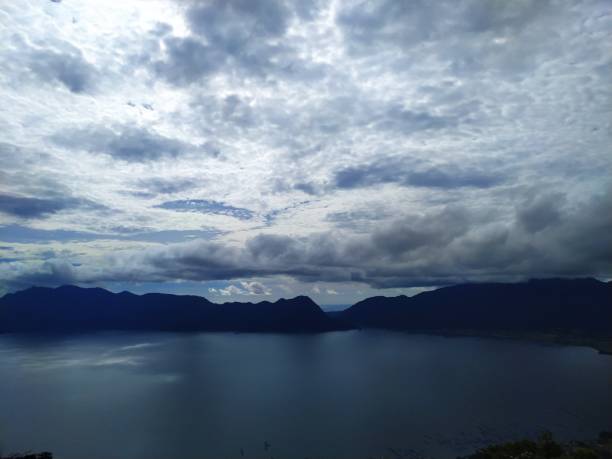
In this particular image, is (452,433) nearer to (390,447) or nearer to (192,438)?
(390,447)

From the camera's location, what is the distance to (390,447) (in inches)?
4232

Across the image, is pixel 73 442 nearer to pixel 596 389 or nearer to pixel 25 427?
pixel 25 427

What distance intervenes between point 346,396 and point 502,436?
67563 mm

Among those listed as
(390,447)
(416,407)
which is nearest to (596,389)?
(416,407)

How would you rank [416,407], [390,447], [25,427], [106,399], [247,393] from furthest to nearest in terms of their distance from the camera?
[247,393]
[106,399]
[416,407]
[25,427]
[390,447]

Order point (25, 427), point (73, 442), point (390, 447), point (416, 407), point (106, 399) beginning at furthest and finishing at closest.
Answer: point (106, 399) < point (416, 407) < point (25, 427) < point (73, 442) < point (390, 447)

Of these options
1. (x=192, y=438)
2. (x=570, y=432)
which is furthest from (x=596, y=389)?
(x=192, y=438)

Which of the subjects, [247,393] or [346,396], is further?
[247,393]

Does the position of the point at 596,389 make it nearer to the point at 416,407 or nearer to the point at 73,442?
the point at 416,407

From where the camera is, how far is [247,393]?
181m

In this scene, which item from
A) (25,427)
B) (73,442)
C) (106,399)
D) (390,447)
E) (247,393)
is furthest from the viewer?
(247,393)

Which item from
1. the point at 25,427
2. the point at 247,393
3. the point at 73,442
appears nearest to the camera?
the point at 73,442

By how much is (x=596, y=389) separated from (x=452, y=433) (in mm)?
117425

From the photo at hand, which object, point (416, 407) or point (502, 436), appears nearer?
point (502, 436)
